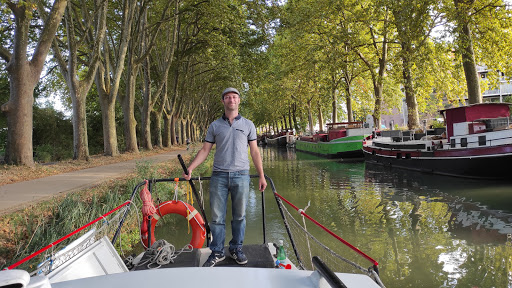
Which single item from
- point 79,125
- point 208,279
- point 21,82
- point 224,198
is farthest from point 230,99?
point 79,125

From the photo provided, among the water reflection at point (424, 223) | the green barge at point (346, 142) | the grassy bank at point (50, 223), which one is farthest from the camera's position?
the green barge at point (346, 142)

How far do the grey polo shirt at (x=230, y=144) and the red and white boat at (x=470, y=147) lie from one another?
14.3 metres

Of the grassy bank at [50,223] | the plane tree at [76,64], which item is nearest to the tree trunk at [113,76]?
the plane tree at [76,64]

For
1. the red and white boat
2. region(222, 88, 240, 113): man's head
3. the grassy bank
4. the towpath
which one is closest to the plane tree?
the towpath

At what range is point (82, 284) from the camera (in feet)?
6.27

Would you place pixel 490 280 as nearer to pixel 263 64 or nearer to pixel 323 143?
pixel 263 64

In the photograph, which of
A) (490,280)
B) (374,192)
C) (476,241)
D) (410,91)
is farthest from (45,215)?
(410,91)

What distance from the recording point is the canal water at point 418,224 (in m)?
6.54

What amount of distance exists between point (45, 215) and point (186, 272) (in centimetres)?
570

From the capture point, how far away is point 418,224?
955cm

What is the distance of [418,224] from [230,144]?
7.23 meters

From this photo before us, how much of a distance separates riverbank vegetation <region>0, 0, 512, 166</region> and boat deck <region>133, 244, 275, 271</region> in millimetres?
8126

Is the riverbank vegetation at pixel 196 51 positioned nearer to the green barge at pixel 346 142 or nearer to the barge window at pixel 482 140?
the green barge at pixel 346 142

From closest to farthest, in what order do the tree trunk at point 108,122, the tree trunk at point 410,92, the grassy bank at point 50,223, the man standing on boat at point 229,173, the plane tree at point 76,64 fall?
the man standing on boat at point 229,173
the grassy bank at point 50,223
the plane tree at point 76,64
the tree trunk at point 108,122
the tree trunk at point 410,92
